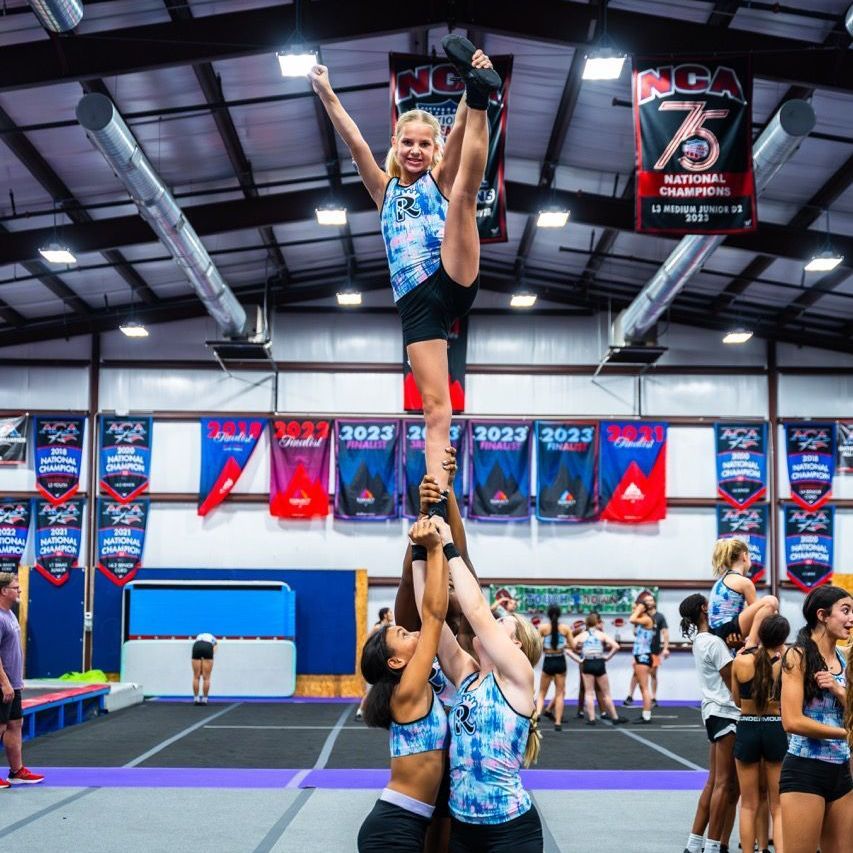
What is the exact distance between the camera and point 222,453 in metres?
20.5

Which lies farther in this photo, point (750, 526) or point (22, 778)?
point (750, 526)

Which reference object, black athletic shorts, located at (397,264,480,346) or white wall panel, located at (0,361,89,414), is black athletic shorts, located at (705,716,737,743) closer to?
black athletic shorts, located at (397,264,480,346)

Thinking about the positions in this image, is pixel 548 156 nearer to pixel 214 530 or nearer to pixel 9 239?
pixel 9 239

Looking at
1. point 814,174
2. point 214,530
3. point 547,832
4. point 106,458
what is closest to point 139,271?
point 106,458

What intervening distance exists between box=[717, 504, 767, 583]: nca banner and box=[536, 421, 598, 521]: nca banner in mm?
2429

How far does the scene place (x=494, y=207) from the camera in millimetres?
11156

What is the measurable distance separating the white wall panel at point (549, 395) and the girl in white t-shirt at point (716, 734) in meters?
13.8

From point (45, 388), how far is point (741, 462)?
537 inches

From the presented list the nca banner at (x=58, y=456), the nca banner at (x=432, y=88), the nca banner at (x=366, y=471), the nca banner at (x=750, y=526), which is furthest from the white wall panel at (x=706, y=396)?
the nca banner at (x=432, y=88)

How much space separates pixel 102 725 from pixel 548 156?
406 inches

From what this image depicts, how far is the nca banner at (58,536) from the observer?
66.0 feet

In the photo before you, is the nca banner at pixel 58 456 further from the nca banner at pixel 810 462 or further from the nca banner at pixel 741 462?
the nca banner at pixel 810 462

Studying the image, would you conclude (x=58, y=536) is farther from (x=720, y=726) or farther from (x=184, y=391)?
(x=720, y=726)

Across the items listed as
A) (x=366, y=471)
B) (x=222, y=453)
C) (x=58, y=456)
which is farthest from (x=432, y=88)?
(x=58, y=456)
